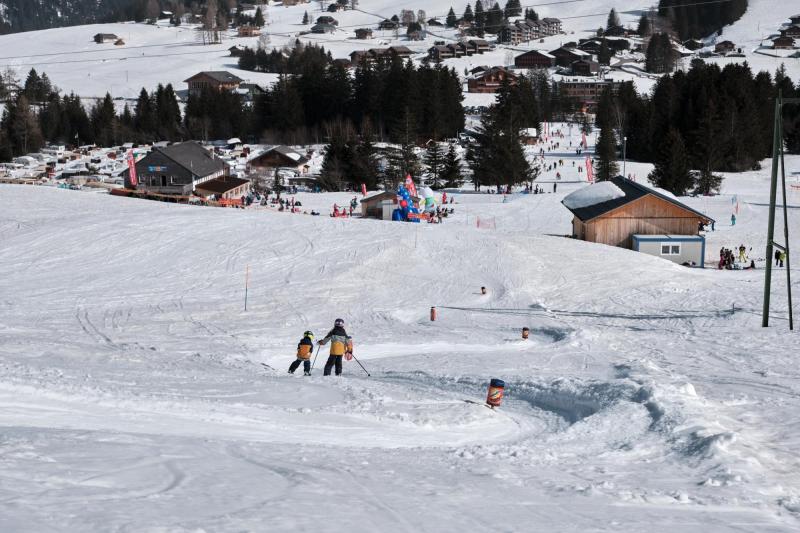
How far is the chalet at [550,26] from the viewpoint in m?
188

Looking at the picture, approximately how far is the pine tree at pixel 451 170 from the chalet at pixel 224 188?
15.0 m

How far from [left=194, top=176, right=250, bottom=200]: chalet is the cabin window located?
30698 mm

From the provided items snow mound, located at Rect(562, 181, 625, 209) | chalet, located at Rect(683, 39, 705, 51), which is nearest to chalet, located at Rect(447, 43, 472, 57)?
chalet, located at Rect(683, 39, 705, 51)

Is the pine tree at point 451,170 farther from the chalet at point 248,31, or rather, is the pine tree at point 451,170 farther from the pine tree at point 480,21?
the chalet at point 248,31

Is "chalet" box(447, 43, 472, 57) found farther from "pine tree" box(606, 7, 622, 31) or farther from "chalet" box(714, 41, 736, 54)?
"chalet" box(714, 41, 736, 54)

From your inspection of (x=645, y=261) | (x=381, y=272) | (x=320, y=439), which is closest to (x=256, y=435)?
(x=320, y=439)

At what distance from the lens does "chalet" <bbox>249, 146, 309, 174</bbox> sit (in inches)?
2901

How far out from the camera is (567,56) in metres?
150

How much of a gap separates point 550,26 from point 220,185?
148222mm

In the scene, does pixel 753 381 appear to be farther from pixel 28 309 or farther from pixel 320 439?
pixel 28 309

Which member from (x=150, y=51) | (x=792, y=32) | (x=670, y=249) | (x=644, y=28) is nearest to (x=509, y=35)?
(x=644, y=28)

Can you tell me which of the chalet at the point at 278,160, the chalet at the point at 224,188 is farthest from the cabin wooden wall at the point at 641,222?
the chalet at the point at 278,160

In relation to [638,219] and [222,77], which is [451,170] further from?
[222,77]

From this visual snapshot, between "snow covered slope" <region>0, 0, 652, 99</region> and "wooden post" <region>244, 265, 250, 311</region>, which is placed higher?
"snow covered slope" <region>0, 0, 652, 99</region>
